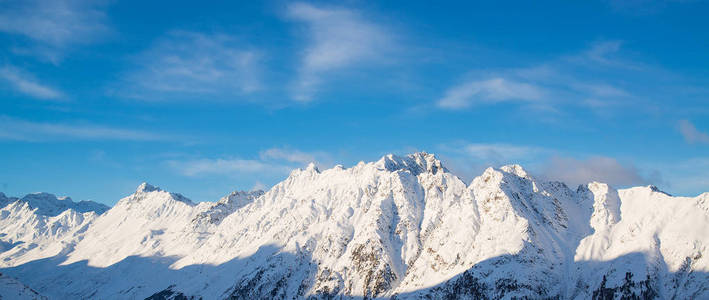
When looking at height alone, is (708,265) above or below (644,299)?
above

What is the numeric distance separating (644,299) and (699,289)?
1834cm

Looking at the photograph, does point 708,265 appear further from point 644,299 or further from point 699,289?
point 644,299

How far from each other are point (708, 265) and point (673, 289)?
1596cm

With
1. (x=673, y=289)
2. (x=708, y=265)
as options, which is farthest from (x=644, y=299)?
(x=708, y=265)

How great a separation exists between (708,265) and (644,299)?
2748cm

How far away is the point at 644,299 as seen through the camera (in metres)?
198

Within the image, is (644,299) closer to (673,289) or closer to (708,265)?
(673,289)

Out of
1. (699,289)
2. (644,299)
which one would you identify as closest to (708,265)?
(699,289)

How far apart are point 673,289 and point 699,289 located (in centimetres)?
952

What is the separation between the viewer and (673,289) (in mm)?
199000

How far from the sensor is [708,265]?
199m

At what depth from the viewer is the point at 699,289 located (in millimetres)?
190875
